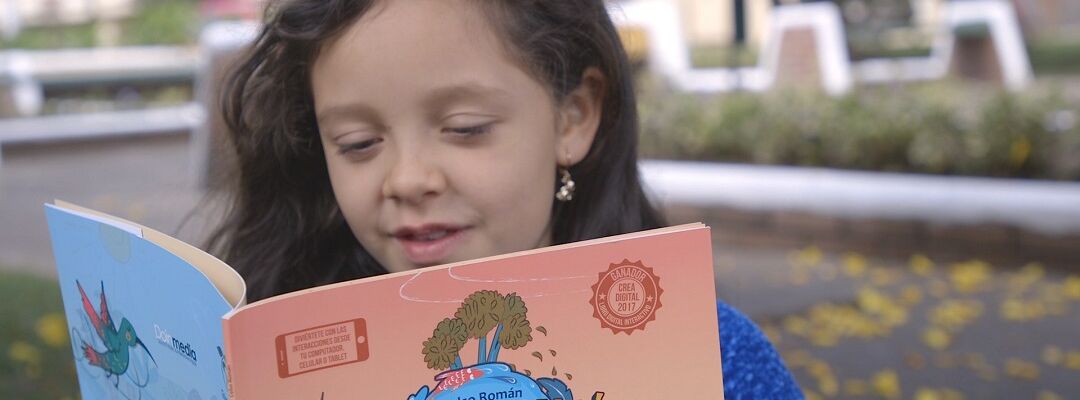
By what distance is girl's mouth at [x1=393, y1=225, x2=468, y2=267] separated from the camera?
4.59 ft

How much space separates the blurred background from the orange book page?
3.00 feet

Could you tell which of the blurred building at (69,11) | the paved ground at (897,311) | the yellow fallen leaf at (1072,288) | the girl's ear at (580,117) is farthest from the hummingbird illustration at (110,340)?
the blurred building at (69,11)

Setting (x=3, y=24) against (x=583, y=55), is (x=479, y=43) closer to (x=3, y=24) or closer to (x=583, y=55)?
(x=583, y=55)

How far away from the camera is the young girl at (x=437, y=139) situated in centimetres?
136

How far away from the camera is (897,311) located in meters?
5.31

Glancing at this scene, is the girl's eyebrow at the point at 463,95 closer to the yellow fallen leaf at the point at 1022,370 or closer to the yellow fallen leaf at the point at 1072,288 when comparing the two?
the yellow fallen leaf at the point at 1022,370

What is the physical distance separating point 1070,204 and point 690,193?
2203 mm

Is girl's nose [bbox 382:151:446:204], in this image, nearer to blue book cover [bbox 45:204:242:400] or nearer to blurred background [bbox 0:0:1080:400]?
blue book cover [bbox 45:204:242:400]

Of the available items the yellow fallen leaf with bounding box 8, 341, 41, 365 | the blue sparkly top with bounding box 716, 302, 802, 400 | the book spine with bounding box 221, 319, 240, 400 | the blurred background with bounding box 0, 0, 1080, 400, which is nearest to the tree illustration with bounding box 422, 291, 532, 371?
the book spine with bounding box 221, 319, 240, 400

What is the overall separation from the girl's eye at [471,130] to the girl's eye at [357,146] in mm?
84

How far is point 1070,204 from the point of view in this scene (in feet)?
19.5

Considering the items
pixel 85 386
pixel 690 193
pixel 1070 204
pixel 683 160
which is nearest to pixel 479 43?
pixel 85 386

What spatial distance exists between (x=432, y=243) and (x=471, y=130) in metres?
0.14

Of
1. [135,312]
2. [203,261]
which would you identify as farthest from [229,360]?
[135,312]
